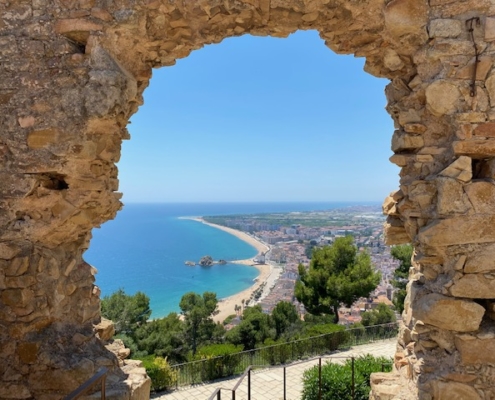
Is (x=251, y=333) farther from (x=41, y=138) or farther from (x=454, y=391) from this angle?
(x=41, y=138)

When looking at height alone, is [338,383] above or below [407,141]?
below

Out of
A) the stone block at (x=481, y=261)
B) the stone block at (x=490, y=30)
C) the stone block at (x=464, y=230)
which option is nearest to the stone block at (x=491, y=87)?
the stone block at (x=490, y=30)

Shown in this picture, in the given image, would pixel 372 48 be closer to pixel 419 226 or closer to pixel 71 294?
pixel 419 226

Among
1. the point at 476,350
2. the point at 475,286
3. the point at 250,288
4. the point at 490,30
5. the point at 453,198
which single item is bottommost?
the point at 250,288

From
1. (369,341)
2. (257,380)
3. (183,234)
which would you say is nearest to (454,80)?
(257,380)

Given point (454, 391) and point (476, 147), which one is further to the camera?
point (476, 147)

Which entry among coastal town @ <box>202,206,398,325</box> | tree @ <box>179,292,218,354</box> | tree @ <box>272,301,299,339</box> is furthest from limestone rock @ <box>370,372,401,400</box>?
tree @ <box>179,292,218,354</box>

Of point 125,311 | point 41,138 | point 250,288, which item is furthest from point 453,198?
point 250,288

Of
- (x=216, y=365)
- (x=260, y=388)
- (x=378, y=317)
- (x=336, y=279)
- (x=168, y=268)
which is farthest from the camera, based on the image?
(x=168, y=268)
